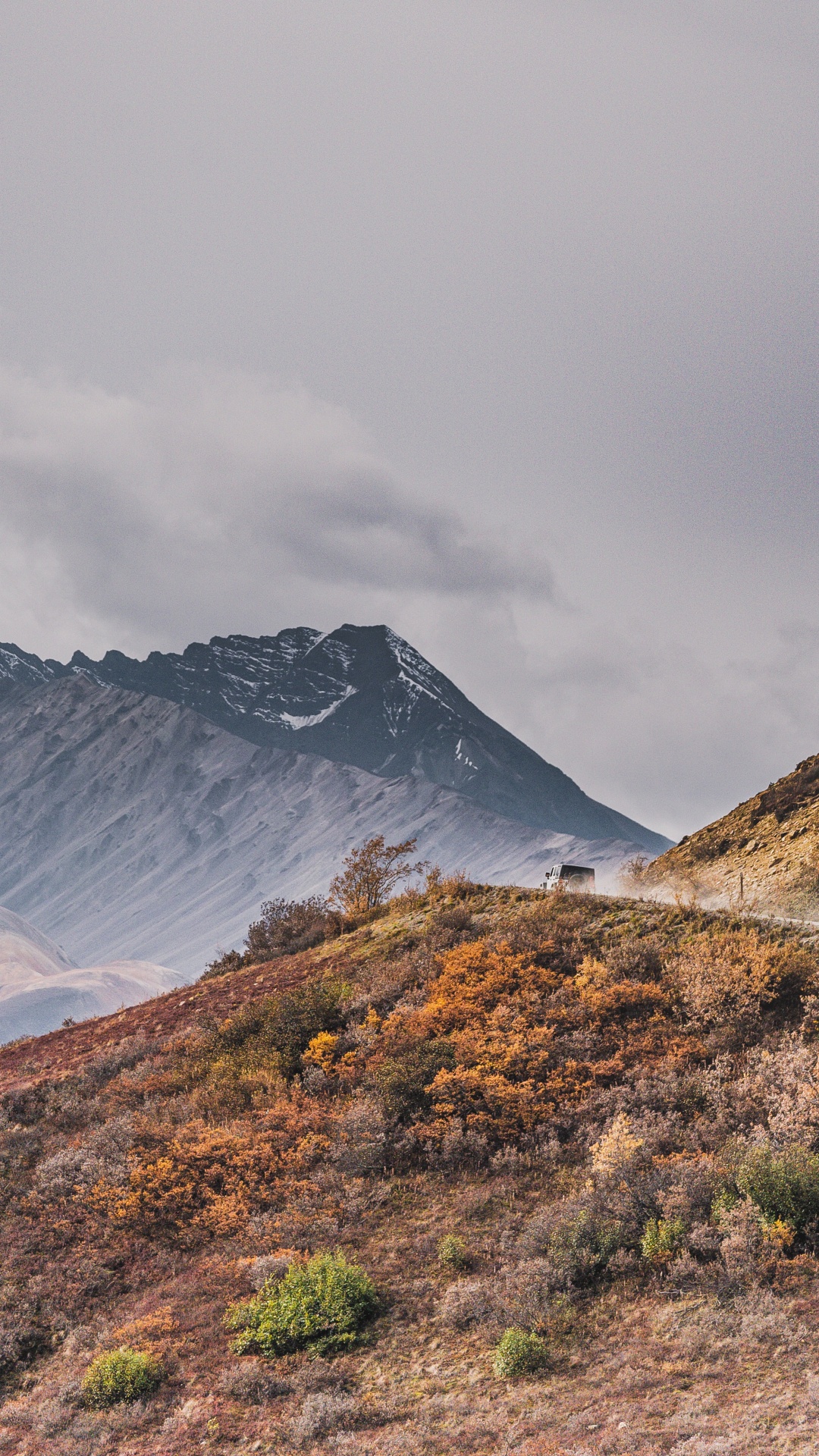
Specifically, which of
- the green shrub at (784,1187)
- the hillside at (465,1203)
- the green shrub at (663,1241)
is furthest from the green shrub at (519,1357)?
the green shrub at (784,1187)

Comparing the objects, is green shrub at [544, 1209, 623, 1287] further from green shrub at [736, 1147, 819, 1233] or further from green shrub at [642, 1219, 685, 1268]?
green shrub at [736, 1147, 819, 1233]

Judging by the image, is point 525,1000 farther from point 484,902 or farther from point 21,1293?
point 21,1293

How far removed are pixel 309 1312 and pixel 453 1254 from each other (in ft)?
6.16

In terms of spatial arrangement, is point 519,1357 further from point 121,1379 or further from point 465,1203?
point 121,1379

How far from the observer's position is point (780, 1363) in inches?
321

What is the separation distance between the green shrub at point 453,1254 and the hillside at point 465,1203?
6 centimetres

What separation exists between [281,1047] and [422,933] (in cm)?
557

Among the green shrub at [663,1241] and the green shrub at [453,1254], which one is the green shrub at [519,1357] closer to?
the green shrub at [663,1241]

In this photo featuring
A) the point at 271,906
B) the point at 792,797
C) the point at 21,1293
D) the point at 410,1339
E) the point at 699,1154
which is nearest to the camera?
the point at 410,1339

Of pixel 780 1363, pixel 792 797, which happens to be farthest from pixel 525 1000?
pixel 792 797

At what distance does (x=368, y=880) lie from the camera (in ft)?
105

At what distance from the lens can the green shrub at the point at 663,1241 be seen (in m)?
10.1

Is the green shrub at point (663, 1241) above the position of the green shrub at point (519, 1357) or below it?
above

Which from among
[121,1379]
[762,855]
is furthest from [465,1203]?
[762,855]
